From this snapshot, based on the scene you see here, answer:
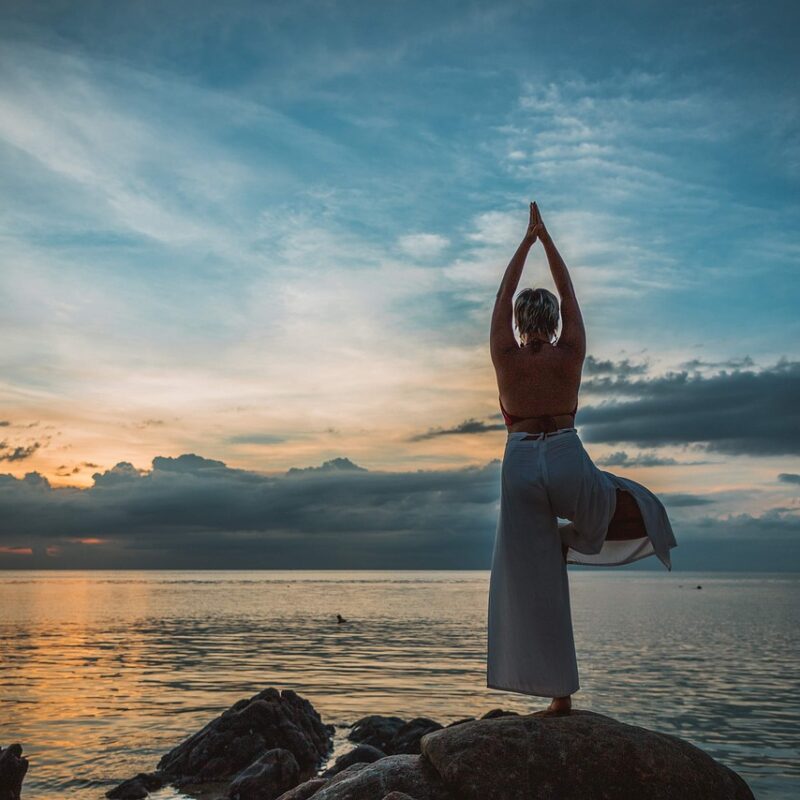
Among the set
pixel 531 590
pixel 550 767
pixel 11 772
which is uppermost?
pixel 531 590

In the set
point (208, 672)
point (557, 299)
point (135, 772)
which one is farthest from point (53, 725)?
point (557, 299)

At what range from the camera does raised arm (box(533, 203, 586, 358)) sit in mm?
7430

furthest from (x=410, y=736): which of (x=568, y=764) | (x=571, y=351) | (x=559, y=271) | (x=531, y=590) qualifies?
(x=559, y=271)

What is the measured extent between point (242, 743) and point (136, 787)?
2.48m

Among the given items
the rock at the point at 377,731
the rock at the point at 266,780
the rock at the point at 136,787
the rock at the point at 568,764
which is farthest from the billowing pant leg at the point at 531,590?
the rock at the point at 377,731

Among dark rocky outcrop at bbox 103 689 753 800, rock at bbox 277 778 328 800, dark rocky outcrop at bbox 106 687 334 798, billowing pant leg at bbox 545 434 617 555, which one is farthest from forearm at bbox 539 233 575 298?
dark rocky outcrop at bbox 106 687 334 798

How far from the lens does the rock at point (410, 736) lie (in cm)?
1836

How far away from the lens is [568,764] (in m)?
7.59

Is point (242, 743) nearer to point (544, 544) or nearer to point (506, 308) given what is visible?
point (544, 544)

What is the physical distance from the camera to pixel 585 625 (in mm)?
62562

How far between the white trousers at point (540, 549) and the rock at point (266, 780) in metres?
8.90

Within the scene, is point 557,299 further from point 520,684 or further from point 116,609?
point 116,609

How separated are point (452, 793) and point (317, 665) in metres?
30.7

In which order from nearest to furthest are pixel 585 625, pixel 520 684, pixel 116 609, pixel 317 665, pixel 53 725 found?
1. pixel 520 684
2. pixel 53 725
3. pixel 317 665
4. pixel 585 625
5. pixel 116 609
